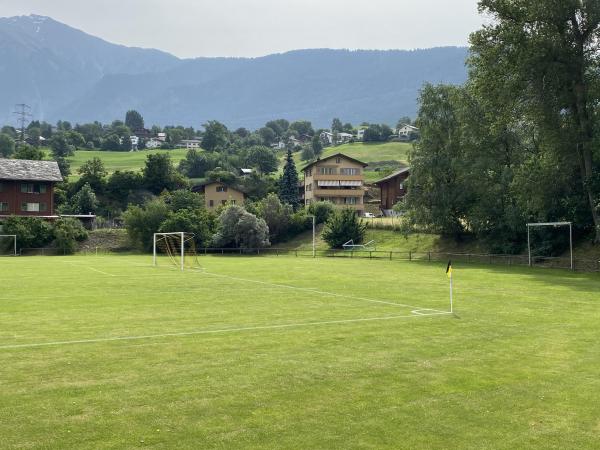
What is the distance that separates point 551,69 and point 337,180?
7868 cm

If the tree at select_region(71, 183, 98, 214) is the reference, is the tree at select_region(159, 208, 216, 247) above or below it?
below

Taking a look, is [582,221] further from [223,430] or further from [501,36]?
[223,430]

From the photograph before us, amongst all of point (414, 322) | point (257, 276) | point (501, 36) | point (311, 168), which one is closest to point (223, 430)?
point (414, 322)

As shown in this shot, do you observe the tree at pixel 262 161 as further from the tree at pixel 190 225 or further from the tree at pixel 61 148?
the tree at pixel 190 225

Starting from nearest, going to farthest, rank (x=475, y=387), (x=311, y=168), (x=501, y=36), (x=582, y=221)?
(x=475, y=387) → (x=501, y=36) → (x=582, y=221) → (x=311, y=168)

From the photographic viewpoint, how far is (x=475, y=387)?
11.4m

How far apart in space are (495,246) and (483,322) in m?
43.1

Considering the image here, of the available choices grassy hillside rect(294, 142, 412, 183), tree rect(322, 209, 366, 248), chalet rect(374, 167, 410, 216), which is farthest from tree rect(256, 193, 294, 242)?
grassy hillside rect(294, 142, 412, 183)

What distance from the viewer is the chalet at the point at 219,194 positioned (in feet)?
398

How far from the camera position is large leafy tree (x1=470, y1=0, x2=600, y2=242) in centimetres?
4362

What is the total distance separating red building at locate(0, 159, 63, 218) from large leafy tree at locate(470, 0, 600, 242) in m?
69.5

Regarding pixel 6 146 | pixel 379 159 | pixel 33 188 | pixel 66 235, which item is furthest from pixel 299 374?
pixel 6 146

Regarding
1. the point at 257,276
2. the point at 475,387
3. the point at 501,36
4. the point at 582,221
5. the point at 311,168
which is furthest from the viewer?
the point at 311,168

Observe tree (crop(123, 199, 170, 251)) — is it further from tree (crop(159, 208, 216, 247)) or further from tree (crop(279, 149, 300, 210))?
tree (crop(279, 149, 300, 210))
